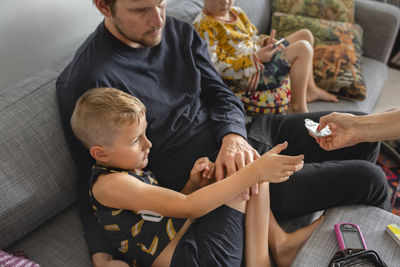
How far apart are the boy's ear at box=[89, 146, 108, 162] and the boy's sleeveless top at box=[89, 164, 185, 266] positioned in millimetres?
32

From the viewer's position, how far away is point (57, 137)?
1.14 meters

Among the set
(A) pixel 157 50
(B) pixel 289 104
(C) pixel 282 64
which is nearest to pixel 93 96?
(A) pixel 157 50

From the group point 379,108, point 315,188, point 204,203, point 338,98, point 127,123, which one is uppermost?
point 127,123

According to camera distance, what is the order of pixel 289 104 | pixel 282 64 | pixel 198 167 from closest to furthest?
1. pixel 198 167
2. pixel 282 64
3. pixel 289 104

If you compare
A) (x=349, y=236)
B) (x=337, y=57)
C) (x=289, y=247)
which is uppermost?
(x=337, y=57)

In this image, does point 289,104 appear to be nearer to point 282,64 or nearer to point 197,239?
point 282,64

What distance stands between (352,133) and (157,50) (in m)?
0.74

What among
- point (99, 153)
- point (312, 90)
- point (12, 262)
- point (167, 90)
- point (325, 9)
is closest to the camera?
point (12, 262)

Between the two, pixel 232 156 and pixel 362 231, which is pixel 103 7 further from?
pixel 362 231

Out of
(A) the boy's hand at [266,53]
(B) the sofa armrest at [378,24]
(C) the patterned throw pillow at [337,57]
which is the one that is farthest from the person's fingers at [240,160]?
(B) the sofa armrest at [378,24]

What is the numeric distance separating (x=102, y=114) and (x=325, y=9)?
1.69 m

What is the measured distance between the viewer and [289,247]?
1.17 metres

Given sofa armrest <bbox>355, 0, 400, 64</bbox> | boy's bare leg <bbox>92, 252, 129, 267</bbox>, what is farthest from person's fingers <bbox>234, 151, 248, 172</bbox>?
sofa armrest <bbox>355, 0, 400, 64</bbox>

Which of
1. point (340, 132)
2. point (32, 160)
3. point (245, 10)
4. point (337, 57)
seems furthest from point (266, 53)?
point (32, 160)
